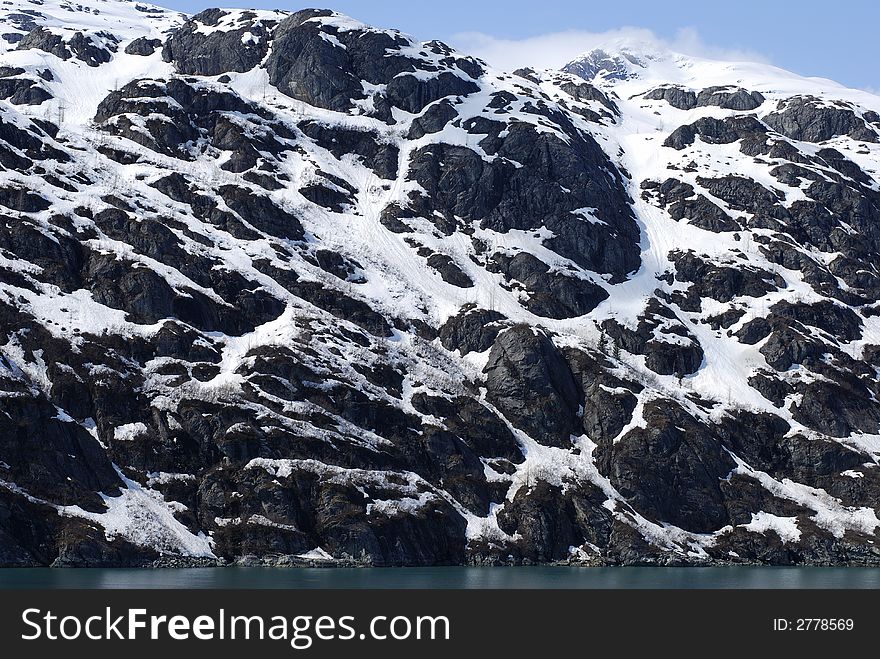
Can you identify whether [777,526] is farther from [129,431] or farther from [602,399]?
[129,431]

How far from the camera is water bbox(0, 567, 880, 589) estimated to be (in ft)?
341

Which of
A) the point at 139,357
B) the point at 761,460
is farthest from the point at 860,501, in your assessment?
the point at 139,357

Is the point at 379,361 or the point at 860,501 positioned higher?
the point at 379,361

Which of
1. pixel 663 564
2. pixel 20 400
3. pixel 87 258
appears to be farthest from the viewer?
pixel 87 258

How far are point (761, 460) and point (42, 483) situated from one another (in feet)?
395

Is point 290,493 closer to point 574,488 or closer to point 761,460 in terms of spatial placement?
point 574,488

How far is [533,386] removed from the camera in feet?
617

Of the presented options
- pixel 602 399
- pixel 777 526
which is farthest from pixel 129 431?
pixel 777 526

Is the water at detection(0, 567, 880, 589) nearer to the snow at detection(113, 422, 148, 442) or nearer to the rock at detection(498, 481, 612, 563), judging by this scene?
the rock at detection(498, 481, 612, 563)

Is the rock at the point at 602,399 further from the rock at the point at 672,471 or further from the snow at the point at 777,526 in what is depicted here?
the snow at the point at 777,526
